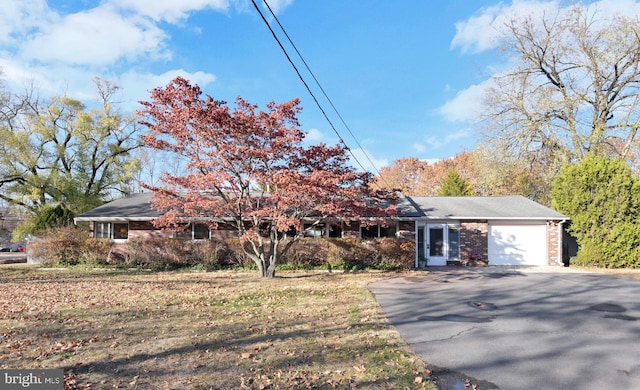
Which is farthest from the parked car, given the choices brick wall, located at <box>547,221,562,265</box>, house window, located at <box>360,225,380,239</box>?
brick wall, located at <box>547,221,562,265</box>

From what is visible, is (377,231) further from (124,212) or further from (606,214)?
(124,212)

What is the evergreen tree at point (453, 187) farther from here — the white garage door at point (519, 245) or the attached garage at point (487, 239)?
the white garage door at point (519, 245)

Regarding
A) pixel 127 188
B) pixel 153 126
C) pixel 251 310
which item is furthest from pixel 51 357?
pixel 127 188

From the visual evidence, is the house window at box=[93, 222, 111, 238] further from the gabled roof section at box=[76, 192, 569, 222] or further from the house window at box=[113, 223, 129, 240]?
the gabled roof section at box=[76, 192, 569, 222]

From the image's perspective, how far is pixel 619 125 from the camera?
20.2m

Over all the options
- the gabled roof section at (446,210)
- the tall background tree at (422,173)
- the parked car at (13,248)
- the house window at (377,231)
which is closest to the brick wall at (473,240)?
the gabled roof section at (446,210)

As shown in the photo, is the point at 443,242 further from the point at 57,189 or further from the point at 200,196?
the point at 57,189

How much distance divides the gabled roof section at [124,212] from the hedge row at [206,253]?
4.14ft

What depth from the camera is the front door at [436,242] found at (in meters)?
16.8

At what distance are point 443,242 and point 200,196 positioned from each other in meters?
11.0

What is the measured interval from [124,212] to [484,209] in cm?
1747

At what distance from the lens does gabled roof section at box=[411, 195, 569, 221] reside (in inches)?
648

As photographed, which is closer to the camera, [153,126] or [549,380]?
[549,380]

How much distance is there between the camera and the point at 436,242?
55.4 ft
